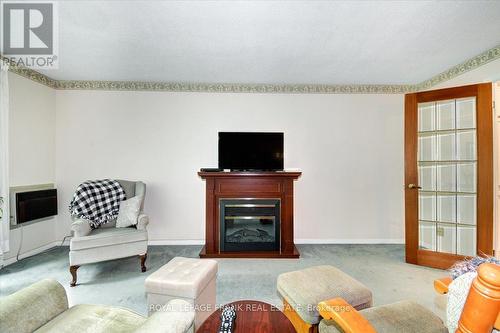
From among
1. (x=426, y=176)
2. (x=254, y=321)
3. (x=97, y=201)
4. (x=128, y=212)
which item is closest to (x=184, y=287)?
(x=254, y=321)

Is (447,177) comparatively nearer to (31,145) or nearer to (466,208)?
(466,208)

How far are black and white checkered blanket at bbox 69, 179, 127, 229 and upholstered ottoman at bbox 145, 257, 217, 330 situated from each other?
162cm

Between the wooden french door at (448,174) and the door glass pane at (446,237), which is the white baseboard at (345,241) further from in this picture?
the door glass pane at (446,237)

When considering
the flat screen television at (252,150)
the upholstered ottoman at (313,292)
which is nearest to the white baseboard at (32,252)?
the flat screen television at (252,150)

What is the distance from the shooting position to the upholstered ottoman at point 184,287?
1.52 m

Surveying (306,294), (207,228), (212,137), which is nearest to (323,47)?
(212,137)

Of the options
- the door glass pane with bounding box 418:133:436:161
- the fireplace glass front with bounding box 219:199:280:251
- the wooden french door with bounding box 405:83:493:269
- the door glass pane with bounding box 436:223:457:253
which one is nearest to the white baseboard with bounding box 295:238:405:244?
the fireplace glass front with bounding box 219:199:280:251

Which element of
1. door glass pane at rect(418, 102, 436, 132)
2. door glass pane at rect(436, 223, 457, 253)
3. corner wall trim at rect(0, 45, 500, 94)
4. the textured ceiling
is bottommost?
door glass pane at rect(436, 223, 457, 253)

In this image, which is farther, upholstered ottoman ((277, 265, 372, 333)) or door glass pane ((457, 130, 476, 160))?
door glass pane ((457, 130, 476, 160))

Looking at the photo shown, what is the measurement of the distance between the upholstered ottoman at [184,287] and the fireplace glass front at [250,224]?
1.44 m

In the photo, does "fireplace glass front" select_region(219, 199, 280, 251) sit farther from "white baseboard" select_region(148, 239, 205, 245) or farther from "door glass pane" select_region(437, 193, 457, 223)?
"door glass pane" select_region(437, 193, 457, 223)

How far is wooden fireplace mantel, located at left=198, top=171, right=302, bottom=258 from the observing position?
317cm

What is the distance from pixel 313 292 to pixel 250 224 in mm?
1844

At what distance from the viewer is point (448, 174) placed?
276 cm
